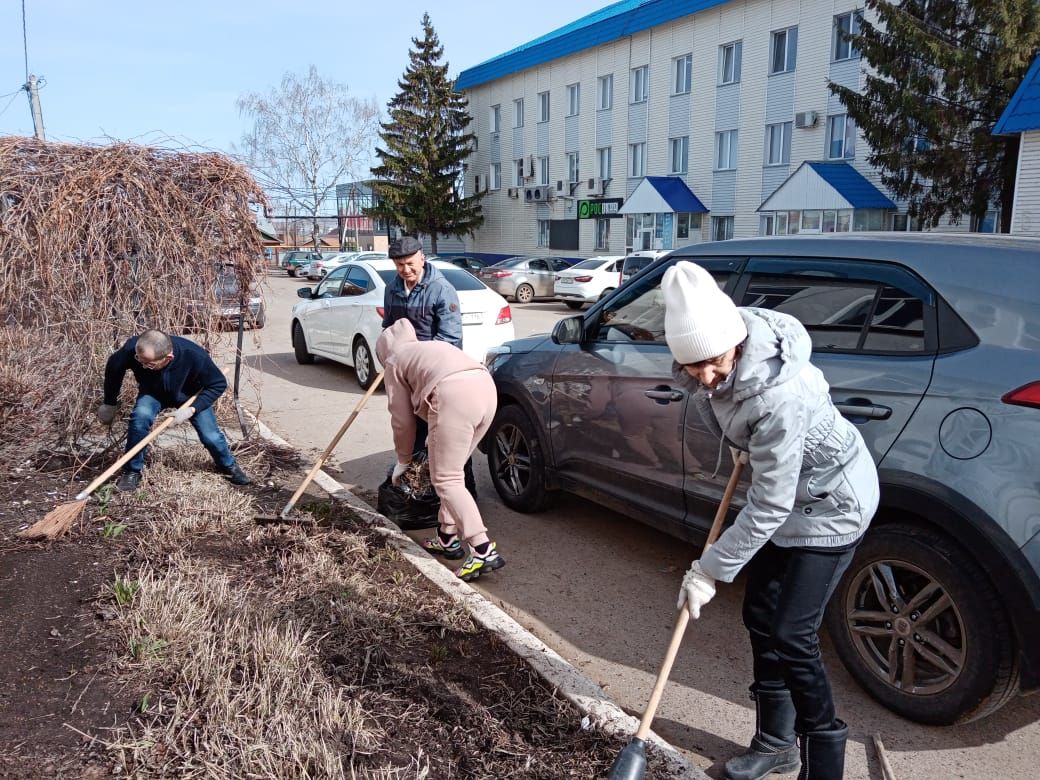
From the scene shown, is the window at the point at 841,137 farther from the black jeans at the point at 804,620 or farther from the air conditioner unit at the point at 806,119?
the black jeans at the point at 804,620

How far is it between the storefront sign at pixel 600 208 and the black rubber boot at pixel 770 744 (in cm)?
3094

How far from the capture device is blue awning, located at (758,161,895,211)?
74.7 feet

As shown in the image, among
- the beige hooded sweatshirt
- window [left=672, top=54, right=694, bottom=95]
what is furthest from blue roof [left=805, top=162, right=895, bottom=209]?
the beige hooded sweatshirt

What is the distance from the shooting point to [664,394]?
13.1 feet

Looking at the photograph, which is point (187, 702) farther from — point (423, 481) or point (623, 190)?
point (623, 190)

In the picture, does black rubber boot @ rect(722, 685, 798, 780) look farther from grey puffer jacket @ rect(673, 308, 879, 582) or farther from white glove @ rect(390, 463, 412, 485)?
white glove @ rect(390, 463, 412, 485)

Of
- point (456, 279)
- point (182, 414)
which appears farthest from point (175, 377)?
point (456, 279)

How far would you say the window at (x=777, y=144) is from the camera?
26.4 metres

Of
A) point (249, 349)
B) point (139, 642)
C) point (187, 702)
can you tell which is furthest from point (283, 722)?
point (249, 349)

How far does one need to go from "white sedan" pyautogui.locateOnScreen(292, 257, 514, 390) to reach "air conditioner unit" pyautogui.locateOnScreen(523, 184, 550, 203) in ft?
89.9

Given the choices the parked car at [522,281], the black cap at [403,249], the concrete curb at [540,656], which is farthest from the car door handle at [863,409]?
the parked car at [522,281]

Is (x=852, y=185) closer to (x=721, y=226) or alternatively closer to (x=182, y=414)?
(x=721, y=226)

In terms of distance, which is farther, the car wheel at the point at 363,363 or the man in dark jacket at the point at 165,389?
the car wheel at the point at 363,363

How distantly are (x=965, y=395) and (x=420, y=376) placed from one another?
2.54m
